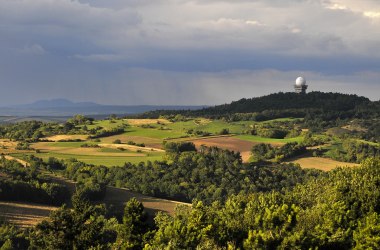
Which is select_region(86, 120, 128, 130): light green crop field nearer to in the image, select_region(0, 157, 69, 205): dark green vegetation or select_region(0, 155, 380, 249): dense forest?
select_region(0, 157, 69, 205): dark green vegetation

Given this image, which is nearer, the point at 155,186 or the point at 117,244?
the point at 117,244

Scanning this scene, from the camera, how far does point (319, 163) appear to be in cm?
11394

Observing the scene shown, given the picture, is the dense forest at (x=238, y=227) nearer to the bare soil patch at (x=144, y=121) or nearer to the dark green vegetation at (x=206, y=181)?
the dark green vegetation at (x=206, y=181)

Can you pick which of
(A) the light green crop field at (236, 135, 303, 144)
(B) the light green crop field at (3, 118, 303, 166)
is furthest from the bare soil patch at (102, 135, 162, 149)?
(A) the light green crop field at (236, 135, 303, 144)

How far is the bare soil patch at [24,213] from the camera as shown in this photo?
57.3 metres

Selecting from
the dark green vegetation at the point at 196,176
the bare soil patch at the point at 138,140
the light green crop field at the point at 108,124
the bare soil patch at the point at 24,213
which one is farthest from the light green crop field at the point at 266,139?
the bare soil patch at the point at 24,213

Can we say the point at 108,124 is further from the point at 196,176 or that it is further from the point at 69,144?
the point at 196,176

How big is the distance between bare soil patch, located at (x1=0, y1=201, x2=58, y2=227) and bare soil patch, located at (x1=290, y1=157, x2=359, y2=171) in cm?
6204

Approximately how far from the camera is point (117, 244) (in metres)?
40.0

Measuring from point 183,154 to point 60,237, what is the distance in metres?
71.7

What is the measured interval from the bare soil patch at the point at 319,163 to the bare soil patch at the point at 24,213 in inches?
2443

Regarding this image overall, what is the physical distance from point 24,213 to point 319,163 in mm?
71046

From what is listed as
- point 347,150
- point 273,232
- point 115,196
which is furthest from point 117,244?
point 347,150

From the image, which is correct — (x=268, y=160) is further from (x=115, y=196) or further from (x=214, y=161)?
(x=115, y=196)
